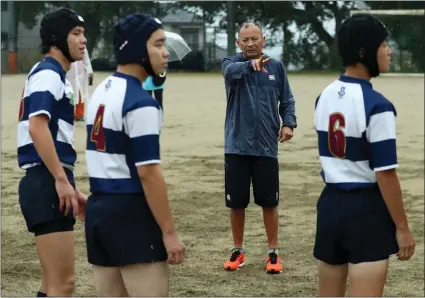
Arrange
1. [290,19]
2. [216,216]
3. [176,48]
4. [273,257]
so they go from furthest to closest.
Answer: [290,19]
[176,48]
[216,216]
[273,257]

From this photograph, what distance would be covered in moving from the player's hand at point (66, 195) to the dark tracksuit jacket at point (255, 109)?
8.33 feet

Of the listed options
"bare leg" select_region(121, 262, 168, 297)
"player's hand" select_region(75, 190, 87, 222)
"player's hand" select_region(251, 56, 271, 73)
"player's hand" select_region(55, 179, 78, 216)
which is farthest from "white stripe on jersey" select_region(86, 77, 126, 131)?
"player's hand" select_region(251, 56, 271, 73)

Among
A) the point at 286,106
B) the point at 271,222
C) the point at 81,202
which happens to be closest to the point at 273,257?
the point at 271,222

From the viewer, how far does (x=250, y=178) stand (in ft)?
23.1

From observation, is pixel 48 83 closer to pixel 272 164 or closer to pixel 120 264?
pixel 120 264

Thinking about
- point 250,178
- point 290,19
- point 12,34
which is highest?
point 250,178

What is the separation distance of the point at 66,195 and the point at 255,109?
268cm

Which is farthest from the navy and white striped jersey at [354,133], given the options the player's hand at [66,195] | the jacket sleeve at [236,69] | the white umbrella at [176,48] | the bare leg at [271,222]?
the white umbrella at [176,48]

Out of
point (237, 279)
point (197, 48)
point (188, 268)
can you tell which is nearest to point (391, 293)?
point (237, 279)

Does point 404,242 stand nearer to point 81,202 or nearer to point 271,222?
point 81,202

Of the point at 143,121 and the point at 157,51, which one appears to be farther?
the point at 157,51

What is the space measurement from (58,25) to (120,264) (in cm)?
143

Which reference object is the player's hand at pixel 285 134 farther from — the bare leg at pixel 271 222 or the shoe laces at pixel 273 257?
the shoe laces at pixel 273 257

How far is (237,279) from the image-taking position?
6770mm
